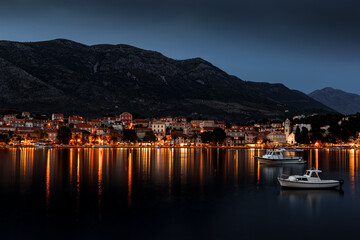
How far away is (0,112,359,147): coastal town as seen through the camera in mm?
124312

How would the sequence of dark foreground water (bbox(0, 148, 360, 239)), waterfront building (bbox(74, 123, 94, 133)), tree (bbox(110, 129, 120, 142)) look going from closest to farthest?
1. dark foreground water (bbox(0, 148, 360, 239))
2. tree (bbox(110, 129, 120, 142))
3. waterfront building (bbox(74, 123, 94, 133))

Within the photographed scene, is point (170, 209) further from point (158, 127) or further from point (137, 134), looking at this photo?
point (158, 127)

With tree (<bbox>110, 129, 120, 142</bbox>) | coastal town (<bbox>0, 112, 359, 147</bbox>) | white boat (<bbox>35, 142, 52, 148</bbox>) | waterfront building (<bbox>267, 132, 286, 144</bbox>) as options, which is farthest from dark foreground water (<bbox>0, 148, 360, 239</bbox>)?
waterfront building (<bbox>267, 132, 286, 144</bbox>)

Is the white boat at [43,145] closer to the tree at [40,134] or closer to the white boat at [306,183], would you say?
the tree at [40,134]

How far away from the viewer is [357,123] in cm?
13550

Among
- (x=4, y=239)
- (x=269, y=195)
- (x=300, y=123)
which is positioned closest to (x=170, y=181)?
(x=269, y=195)

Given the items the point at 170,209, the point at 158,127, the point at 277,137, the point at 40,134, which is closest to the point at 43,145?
the point at 40,134

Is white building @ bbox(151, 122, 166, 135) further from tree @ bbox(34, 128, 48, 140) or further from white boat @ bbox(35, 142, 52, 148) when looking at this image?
white boat @ bbox(35, 142, 52, 148)

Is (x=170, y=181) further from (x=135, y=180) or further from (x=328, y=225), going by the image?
(x=328, y=225)

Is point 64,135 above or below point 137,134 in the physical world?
above

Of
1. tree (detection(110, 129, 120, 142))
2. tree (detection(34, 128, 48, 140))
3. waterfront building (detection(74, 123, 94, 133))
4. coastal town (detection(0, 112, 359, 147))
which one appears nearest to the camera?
tree (detection(34, 128, 48, 140))

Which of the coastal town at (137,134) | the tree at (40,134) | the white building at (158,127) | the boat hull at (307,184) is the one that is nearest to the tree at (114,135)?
the coastal town at (137,134)

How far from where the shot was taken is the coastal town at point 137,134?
124312 mm

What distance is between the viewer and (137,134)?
138750 mm
